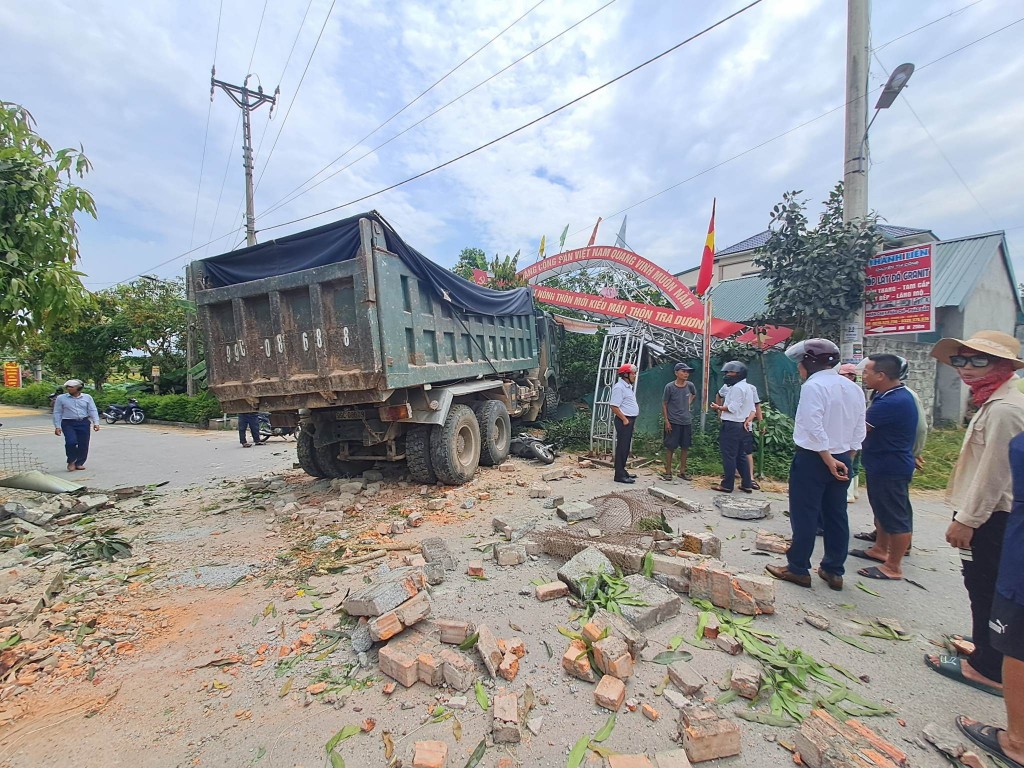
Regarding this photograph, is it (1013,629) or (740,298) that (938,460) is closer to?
(1013,629)

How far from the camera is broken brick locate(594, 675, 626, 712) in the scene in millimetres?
2021

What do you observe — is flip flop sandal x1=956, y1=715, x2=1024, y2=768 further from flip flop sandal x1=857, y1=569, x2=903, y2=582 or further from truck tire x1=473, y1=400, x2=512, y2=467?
truck tire x1=473, y1=400, x2=512, y2=467

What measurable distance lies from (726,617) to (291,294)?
4.76 m

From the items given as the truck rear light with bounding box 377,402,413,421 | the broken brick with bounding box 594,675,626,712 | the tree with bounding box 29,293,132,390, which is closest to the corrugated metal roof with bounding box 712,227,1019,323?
the truck rear light with bounding box 377,402,413,421

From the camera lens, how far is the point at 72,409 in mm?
7770

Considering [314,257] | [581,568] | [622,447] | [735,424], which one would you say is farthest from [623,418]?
[314,257]

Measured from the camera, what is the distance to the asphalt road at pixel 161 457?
7.41 metres

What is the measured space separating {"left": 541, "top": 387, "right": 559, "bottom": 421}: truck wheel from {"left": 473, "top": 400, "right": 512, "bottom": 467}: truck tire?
2.51 m

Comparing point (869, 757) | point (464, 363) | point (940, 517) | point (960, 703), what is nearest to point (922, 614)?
point (960, 703)

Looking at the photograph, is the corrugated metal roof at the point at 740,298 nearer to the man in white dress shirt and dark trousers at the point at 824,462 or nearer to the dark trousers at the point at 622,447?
the dark trousers at the point at 622,447

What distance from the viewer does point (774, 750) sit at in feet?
5.99

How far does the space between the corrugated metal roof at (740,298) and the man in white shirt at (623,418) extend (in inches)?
367

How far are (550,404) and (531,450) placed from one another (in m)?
2.35

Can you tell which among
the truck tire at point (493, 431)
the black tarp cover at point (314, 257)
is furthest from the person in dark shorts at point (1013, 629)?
the truck tire at point (493, 431)
